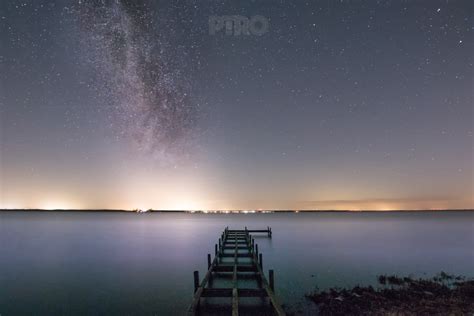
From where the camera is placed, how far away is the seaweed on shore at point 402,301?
16078 millimetres

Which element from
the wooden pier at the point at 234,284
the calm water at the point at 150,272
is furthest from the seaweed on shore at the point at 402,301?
the wooden pier at the point at 234,284

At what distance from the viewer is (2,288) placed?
23.3 meters

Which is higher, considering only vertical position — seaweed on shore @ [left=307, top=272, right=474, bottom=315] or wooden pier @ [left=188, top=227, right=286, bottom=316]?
wooden pier @ [left=188, top=227, right=286, bottom=316]

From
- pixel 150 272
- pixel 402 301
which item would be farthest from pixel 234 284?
pixel 150 272

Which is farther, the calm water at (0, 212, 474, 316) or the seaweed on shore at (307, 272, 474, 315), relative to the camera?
the calm water at (0, 212, 474, 316)

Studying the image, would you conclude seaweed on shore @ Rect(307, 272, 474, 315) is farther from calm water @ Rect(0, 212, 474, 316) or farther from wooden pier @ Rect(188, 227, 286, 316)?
wooden pier @ Rect(188, 227, 286, 316)

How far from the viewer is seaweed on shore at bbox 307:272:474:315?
52.7 feet

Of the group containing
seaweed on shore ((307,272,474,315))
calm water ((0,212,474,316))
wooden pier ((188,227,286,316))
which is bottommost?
calm water ((0,212,474,316))

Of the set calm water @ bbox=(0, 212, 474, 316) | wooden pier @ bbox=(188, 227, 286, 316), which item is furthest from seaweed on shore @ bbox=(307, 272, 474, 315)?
wooden pier @ bbox=(188, 227, 286, 316)

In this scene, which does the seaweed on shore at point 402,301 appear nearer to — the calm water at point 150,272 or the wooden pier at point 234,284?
the calm water at point 150,272

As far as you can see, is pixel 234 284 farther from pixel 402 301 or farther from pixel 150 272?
pixel 150 272

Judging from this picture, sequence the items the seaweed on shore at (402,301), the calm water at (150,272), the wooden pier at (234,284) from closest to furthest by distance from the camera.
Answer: the wooden pier at (234,284) → the seaweed on shore at (402,301) → the calm water at (150,272)

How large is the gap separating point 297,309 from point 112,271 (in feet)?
61.4

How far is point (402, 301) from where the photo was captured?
57.9 ft
